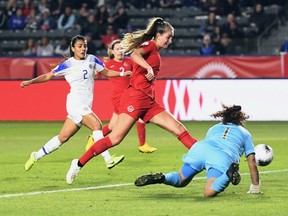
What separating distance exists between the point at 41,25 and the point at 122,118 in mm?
21149

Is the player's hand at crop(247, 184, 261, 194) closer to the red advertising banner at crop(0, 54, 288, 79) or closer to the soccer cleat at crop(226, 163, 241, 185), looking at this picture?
the soccer cleat at crop(226, 163, 241, 185)

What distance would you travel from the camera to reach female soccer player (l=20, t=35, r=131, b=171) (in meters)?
13.9

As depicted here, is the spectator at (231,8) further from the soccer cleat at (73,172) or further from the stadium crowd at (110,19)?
the soccer cleat at (73,172)

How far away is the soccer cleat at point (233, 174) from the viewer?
10180mm

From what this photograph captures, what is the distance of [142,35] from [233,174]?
108 inches

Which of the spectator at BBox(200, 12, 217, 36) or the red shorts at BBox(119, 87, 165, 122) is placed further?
the spectator at BBox(200, 12, 217, 36)

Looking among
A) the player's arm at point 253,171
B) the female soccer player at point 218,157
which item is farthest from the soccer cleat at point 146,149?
the player's arm at point 253,171

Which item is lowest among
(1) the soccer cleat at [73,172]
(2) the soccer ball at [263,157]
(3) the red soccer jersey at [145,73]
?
(1) the soccer cleat at [73,172]

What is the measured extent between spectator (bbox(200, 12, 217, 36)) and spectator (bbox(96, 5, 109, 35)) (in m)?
3.21

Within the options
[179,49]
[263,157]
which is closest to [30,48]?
[179,49]

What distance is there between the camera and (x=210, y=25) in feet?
101

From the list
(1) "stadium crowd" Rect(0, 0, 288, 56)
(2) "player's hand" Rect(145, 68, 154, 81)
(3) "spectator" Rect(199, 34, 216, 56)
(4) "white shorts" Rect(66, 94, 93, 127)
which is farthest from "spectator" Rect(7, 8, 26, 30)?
(2) "player's hand" Rect(145, 68, 154, 81)

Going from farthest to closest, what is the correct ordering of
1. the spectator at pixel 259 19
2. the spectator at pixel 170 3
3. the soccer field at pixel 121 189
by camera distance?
1. the spectator at pixel 170 3
2. the spectator at pixel 259 19
3. the soccer field at pixel 121 189

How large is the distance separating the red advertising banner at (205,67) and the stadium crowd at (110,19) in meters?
1.24
